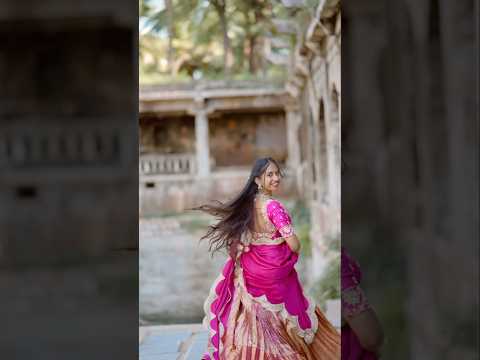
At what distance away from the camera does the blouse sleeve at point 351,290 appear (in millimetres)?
2312

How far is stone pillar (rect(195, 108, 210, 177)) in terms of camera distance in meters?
17.2

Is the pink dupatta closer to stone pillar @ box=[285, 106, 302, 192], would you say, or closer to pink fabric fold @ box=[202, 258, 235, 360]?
pink fabric fold @ box=[202, 258, 235, 360]

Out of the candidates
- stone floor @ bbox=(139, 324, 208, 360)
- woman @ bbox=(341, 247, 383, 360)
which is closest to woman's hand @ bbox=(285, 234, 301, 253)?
woman @ bbox=(341, 247, 383, 360)

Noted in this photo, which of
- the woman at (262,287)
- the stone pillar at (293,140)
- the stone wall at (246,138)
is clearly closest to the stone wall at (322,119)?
the stone pillar at (293,140)

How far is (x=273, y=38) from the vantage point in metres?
16.5

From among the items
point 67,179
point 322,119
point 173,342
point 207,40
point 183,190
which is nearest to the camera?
point 67,179

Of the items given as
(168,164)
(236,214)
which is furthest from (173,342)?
(168,164)

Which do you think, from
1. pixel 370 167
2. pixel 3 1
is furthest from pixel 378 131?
pixel 3 1

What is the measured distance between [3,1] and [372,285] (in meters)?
1.92

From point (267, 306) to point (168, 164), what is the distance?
46.4 ft

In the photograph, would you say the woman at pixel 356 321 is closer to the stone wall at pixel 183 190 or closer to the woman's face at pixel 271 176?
the woman's face at pixel 271 176

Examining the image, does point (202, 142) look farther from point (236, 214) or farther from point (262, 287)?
point (262, 287)

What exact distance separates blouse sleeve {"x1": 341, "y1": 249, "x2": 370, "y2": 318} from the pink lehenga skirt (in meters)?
1.25

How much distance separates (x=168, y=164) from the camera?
58.0 ft
